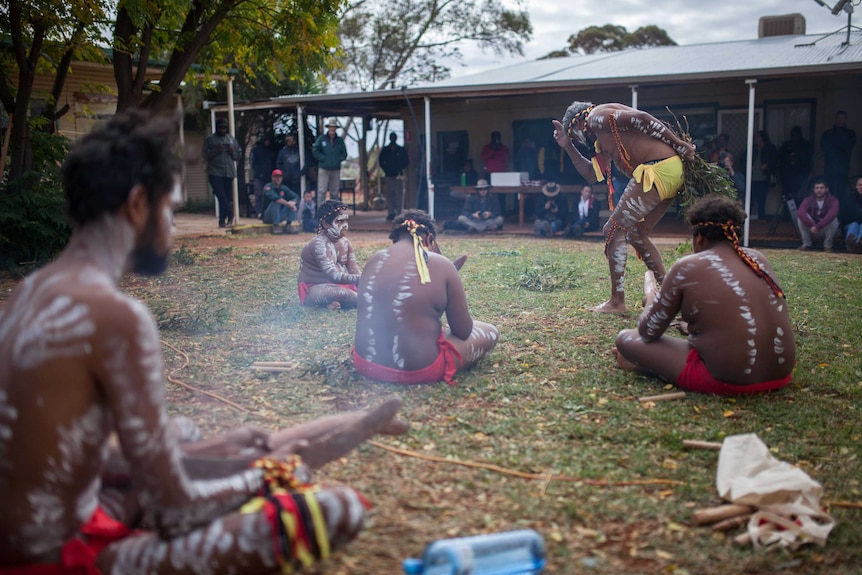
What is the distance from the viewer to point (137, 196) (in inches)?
82.3

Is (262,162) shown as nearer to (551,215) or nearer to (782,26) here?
(551,215)

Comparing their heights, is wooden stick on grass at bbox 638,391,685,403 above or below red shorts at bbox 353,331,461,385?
below

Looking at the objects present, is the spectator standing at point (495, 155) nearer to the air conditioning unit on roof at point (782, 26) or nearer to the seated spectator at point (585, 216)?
the seated spectator at point (585, 216)

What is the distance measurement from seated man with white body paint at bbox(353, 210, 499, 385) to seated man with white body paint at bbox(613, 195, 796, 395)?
4.12 ft

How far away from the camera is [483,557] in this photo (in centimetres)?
232

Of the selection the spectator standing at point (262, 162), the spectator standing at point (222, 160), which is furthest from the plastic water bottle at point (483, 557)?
the spectator standing at point (262, 162)

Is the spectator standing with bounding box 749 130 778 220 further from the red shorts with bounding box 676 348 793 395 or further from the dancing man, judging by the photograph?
the red shorts with bounding box 676 348 793 395

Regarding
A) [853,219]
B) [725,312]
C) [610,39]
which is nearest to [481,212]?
[853,219]

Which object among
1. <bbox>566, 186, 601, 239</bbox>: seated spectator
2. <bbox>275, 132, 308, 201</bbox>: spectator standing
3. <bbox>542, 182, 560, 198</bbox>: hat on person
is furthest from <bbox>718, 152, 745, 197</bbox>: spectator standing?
<bbox>275, 132, 308, 201</bbox>: spectator standing

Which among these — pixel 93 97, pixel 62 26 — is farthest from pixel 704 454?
pixel 93 97

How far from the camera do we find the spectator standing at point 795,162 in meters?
14.6

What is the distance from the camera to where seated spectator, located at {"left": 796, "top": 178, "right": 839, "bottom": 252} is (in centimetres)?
1172

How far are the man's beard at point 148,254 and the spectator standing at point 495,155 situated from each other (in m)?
15.6

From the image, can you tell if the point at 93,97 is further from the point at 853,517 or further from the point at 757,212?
the point at 853,517
